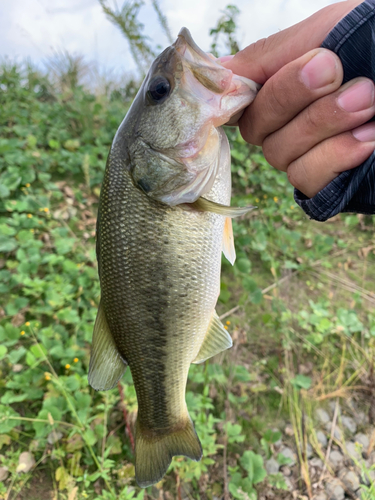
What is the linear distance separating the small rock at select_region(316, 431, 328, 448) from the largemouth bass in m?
1.47

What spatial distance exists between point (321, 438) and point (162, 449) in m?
1.46

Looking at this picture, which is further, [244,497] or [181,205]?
[244,497]

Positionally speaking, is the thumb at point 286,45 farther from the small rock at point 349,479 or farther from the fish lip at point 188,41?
the small rock at point 349,479

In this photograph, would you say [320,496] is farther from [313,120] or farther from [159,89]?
[159,89]

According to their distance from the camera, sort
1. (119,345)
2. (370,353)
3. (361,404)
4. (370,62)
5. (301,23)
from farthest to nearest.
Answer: (370,353) → (361,404) → (119,345) → (301,23) → (370,62)

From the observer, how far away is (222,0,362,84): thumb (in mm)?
1048

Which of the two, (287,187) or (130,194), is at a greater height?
(130,194)

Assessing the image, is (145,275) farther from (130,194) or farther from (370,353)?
(370,353)

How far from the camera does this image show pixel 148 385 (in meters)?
1.31

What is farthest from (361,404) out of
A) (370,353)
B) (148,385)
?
(148,385)

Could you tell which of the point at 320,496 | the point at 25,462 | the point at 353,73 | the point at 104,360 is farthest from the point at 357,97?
the point at 25,462

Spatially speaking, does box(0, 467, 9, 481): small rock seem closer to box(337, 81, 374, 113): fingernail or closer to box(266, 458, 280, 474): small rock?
box(266, 458, 280, 474): small rock

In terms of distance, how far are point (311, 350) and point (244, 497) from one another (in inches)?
51.7

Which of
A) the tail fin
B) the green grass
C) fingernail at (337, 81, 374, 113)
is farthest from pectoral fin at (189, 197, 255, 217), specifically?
the green grass
